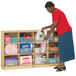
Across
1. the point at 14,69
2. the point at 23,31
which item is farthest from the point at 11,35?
the point at 14,69

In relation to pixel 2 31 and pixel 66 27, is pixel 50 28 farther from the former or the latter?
pixel 2 31

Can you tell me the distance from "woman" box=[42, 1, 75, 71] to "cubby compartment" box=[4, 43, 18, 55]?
88cm

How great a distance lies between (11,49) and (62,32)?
1.41 metres

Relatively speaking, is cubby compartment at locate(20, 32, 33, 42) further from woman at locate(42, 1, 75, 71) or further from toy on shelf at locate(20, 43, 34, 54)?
woman at locate(42, 1, 75, 71)

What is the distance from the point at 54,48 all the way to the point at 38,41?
1.75 feet

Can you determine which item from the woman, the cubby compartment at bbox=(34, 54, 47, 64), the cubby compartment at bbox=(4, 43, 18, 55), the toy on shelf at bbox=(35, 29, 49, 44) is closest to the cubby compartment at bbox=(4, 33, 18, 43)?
the cubby compartment at bbox=(4, 43, 18, 55)

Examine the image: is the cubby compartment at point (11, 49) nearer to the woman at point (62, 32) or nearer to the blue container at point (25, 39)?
the blue container at point (25, 39)

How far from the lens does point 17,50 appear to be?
234 inches

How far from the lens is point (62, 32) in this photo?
220 inches

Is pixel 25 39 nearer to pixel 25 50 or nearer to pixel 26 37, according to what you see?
pixel 26 37

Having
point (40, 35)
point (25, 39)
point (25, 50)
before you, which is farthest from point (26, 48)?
point (40, 35)

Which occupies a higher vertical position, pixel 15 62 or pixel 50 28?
pixel 50 28

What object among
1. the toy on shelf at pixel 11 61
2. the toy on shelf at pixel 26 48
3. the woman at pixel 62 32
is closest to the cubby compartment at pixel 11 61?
the toy on shelf at pixel 11 61

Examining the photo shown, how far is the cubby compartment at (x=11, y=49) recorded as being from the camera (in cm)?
583
